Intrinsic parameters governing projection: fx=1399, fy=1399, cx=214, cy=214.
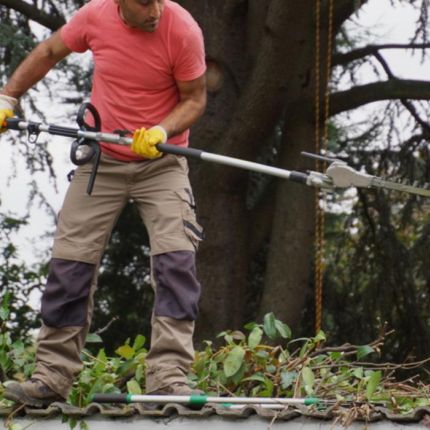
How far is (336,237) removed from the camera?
39.3 feet

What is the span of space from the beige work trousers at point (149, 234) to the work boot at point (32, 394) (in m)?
0.03

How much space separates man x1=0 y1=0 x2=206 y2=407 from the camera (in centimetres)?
523

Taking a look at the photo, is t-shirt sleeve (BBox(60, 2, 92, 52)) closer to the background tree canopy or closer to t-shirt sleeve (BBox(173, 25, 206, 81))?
t-shirt sleeve (BBox(173, 25, 206, 81))

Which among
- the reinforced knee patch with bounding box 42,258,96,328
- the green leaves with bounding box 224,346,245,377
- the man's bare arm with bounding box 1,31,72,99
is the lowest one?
the green leaves with bounding box 224,346,245,377

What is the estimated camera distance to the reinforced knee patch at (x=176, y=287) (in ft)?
17.2

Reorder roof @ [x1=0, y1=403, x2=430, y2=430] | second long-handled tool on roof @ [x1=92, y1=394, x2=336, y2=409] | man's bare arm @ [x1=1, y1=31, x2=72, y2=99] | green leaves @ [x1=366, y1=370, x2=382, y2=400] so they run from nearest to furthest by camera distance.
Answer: roof @ [x1=0, y1=403, x2=430, y2=430], second long-handled tool on roof @ [x1=92, y1=394, x2=336, y2=409], green leaves @ [x1=366, y1=370, x2=382, y2=400], man's bare arm @ [x1=1, y1=31, x2=72, y2=99]

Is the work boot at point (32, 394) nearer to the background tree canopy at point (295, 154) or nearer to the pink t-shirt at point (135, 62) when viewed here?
the pink t-shirt at point (135, 62)

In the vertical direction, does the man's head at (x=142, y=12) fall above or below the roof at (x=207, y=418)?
above

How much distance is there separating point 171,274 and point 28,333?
235 inches

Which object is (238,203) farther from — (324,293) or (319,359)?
(319,359)

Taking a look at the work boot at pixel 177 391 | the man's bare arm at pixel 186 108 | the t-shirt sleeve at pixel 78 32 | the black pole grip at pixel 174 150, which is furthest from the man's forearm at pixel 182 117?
the work boot at pixel 177 391

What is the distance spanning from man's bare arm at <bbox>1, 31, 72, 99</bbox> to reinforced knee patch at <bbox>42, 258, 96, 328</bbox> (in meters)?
0.75

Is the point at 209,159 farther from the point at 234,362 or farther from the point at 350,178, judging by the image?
the point at 234,362

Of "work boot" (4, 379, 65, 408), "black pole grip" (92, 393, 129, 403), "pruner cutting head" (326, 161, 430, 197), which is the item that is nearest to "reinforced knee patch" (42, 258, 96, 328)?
"work boot" (4, 379, 65, 408)
